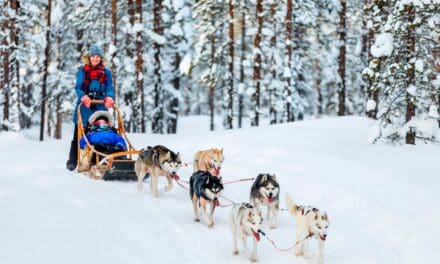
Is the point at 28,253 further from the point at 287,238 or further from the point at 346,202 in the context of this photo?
the point at 346,202

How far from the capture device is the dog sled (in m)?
Result: 9.98

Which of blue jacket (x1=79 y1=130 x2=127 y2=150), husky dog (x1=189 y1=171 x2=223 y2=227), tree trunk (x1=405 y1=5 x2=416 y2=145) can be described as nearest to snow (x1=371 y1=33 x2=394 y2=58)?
tree trunk (x1=405 y1=5 x2=416 y2=145)

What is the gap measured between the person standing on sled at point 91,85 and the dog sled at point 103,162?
1.20ft

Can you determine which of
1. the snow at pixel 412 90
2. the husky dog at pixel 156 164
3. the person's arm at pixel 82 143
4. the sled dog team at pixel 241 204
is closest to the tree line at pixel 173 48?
the snow at pixel 412 90

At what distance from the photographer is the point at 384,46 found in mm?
13141

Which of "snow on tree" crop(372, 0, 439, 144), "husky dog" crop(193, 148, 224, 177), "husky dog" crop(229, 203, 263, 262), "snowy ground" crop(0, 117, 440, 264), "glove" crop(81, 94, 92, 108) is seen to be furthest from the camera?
"snow on tree" crop(372, 0, 439, 144)

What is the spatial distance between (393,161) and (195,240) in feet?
19.9

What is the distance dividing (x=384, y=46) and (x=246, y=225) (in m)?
8.75

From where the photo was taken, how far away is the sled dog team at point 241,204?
6.11 meters

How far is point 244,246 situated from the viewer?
20.8 feet

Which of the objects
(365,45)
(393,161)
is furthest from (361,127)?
(365,45)

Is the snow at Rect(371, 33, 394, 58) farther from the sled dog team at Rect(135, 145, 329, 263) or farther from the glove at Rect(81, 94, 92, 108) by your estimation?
the glove at Rect(81, 94, 92, 108)

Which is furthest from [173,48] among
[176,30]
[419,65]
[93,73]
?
[419,65]

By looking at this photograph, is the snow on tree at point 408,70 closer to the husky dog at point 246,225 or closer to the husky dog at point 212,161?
the husky dog at point 212,161
